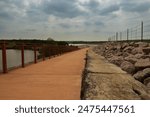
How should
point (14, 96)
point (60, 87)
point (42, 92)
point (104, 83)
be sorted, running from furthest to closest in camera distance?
point (60, 87)
point (42, 92)
point (14, 96)
point (104, 83)

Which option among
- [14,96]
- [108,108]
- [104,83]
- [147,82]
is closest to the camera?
[108,108]

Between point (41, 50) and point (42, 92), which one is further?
point (41, 50)

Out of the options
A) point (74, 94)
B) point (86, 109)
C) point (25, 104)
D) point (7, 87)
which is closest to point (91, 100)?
point (86, 109)

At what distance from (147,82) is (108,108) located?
3754 millimetres

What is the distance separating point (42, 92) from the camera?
19.8 ft

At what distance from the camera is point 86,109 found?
376 cm

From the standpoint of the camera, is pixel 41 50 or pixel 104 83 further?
pixel 41 50

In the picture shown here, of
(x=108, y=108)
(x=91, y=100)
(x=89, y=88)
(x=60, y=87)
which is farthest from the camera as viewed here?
(x=60, y=87)

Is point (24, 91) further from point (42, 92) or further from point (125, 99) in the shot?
point (125, 99)

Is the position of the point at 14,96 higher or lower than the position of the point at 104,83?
lower

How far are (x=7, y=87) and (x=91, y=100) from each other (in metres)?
3.30

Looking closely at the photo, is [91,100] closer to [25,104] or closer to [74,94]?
[25,104]

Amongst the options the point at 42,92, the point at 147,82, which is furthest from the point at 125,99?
the point at 147,82

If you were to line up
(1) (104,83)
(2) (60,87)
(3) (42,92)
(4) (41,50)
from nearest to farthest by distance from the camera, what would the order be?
1. (1) (104,83)
2. (3) (42,92)
3. (2) (60,87)
4. (4) (41,50)
